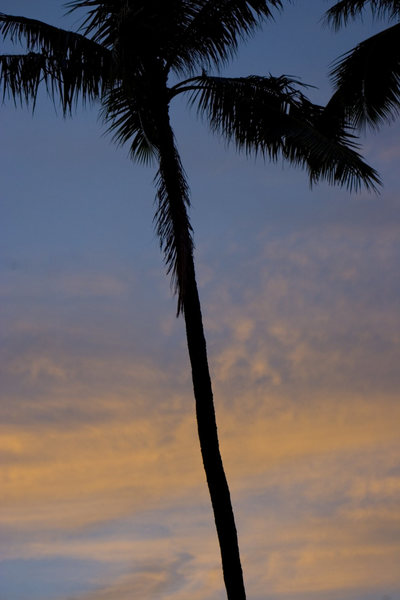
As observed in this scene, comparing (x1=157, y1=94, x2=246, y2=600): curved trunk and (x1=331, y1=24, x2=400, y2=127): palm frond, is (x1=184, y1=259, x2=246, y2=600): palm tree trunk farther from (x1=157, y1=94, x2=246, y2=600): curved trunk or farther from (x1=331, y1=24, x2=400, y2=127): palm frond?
(x1=331, y1=24, x2=400, y2=127): palm frond

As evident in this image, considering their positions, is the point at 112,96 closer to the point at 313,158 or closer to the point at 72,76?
the point at 72,76

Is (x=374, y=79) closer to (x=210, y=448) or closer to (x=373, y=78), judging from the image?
(x=373, y=78)

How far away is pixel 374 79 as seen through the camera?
1939 cm

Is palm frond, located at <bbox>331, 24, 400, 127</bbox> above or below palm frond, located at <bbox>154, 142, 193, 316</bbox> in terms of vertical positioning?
above

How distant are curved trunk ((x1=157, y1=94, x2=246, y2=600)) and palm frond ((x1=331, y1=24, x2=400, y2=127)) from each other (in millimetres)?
4770

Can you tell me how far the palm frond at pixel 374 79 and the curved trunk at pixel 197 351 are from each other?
15.6ft

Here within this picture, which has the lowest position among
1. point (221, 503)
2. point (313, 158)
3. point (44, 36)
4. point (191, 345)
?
point (221, 503)

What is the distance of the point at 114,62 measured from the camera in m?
15.0

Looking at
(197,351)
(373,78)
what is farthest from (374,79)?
(197,351)

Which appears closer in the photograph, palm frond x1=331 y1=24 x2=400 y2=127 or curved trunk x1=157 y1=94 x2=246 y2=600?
curved trunk x1=157 y1=94 x2=246 y2=600

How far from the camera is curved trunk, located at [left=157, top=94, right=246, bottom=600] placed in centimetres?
1456

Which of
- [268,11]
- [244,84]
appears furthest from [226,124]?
[268,11]

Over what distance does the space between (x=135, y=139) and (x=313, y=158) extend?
381 centimetres

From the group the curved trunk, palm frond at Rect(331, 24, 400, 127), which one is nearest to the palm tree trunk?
the curved trunk
